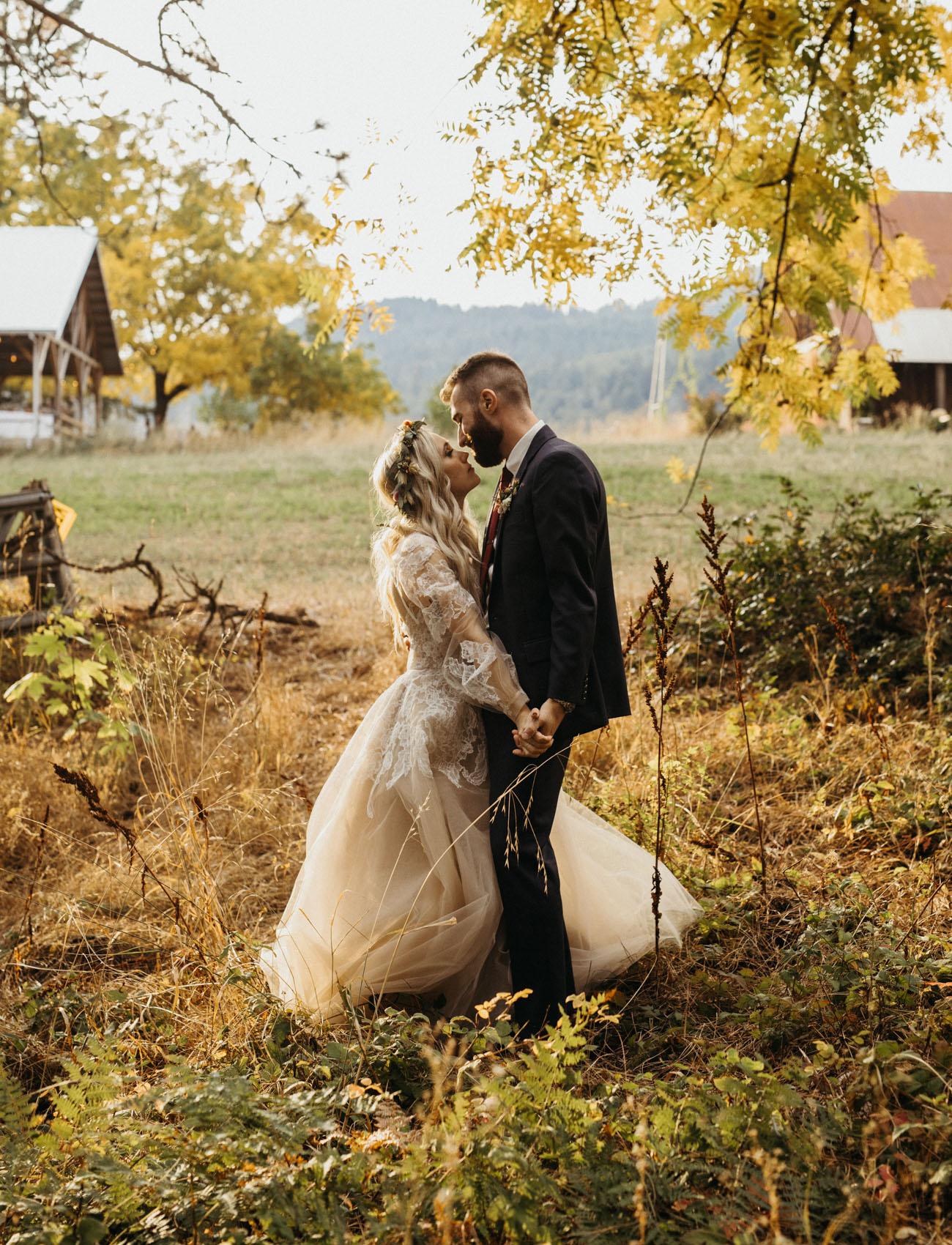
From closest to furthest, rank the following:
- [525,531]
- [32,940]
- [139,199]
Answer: [525,531] → [32,940] → [139,199]

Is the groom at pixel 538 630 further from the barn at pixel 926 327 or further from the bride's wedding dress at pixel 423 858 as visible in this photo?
the barn at pixel 926 327

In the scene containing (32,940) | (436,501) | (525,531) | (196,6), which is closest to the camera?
(525,531)

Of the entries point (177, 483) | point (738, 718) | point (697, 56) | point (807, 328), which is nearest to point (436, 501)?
point (738, 718)

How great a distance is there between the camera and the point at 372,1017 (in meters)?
3.26

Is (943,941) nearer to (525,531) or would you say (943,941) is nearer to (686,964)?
(686,964)

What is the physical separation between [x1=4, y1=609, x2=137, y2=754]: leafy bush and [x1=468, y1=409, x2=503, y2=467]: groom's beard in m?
1.70

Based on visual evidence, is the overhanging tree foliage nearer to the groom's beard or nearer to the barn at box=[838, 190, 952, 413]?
the groom's beard

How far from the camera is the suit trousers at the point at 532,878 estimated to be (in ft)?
→ 10.5

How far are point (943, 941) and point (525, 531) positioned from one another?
6.09 ft

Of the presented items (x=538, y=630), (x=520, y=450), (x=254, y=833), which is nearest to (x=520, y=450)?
(x=520, y=450)

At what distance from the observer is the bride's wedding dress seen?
330 cm

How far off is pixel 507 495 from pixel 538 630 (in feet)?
1.37

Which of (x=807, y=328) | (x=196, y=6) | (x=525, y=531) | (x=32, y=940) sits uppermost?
(x=196, y=6)

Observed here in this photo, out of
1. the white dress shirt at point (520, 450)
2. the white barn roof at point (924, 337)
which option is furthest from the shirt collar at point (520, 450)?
the white barn roof at point (924, 337)
